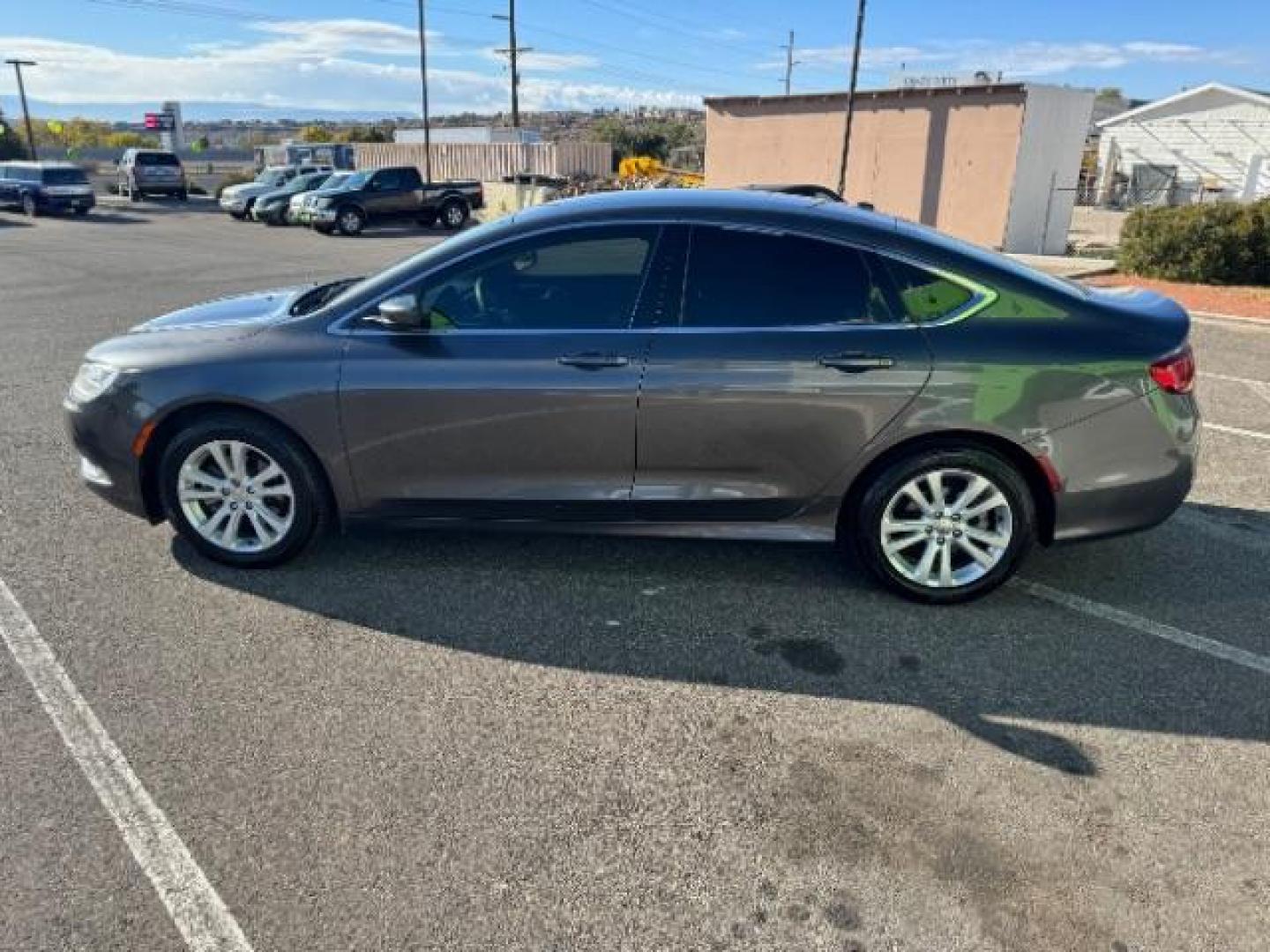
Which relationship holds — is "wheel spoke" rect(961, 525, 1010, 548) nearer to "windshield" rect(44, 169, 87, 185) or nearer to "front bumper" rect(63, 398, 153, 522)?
"front bumper" rect(63, 398, 153, 522)

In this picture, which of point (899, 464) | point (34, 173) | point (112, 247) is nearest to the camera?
point (899, 464)

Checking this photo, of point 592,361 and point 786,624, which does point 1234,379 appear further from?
point 592,361

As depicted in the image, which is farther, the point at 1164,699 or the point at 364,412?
the point at 364,412

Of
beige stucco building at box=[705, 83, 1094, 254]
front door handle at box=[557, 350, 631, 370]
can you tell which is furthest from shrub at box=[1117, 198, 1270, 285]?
front door handle at box=[557, 350, 631, 370]

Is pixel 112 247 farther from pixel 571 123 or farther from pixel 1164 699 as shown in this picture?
pixel 571 123

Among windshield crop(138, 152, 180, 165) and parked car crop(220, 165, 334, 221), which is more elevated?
windshield crop(138, 152, 180, 165)

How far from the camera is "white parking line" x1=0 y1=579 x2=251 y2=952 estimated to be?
225 cm

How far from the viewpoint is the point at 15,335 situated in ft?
31.2

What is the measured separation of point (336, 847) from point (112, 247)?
70.2 ft

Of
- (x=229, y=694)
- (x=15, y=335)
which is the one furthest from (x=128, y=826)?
(x=15, y=335)

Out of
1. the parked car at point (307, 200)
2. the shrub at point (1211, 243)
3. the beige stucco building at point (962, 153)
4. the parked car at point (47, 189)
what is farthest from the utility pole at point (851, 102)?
the parked car at point (47, 189)

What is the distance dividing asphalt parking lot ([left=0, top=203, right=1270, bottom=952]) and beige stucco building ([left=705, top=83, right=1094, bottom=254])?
1632 centimetres

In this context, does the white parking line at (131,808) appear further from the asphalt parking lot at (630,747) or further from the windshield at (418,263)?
the windshield at (418,263)

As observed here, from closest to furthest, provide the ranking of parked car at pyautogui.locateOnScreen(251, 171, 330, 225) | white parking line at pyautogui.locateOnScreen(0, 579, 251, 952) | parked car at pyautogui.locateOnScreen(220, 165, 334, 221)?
white parking line at pyautogui.locateOnScreen(0, 579, 251, 952) → parked car at pyautogui.locateOnScreen(251, 171, 330, 225) → parked car at pyautogui.locateOnScreen(220, 165, 334, 221)
